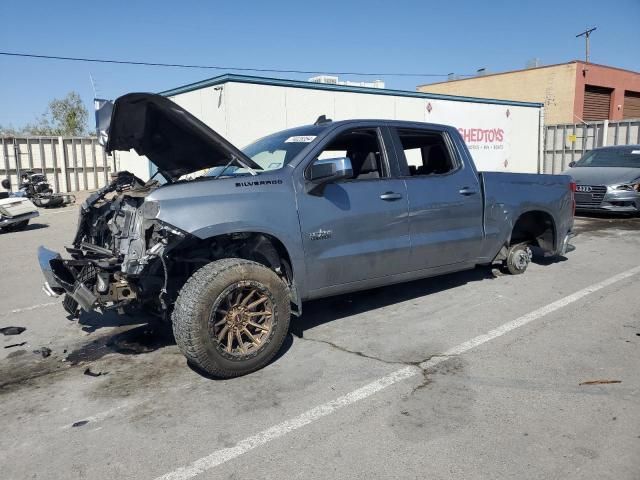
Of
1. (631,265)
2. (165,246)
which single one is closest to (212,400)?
(165,246)

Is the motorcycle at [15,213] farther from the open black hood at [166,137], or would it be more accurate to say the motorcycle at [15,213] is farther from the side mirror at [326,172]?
the side mirror at [326,172]

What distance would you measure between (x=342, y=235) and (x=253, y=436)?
1974 millimetres

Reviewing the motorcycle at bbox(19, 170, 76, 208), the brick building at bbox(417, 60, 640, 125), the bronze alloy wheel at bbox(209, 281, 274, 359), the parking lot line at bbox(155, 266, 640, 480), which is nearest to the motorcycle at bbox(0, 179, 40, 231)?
the motorcycle at bbox(19, 170, 76, 208)

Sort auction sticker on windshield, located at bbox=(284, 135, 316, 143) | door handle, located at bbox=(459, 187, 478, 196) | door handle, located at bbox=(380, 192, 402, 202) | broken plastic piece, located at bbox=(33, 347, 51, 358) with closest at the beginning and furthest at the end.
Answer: broken plastic piece, located at bbox=(33, 347, 51, 358) → auction sticker on windshield, located at bbox=(284, 135, 316, 143) → door handle, located at bbox=(380, 192, 402, 202) → door handle, located at bbox=(459, 187, 478, 196)

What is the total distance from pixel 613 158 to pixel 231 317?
1267cm

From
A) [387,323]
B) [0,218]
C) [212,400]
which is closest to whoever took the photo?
[212,400]

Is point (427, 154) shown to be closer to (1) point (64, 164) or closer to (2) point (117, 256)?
(2) point (117, 256)

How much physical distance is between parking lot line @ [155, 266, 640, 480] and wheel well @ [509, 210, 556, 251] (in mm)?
1562

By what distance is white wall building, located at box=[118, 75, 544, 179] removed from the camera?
41.2 ft

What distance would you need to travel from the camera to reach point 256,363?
406 cm

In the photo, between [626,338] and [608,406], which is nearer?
[608,406]

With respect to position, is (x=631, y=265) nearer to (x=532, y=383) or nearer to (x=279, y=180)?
(x=532, y=383)

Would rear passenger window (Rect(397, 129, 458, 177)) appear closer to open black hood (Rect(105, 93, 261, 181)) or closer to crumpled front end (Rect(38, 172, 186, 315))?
open black hood (Rect(105, 93, 261, 181))

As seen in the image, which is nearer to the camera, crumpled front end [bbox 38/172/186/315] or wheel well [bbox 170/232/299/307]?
crumpled front end [bbox 38/172/186/315]
